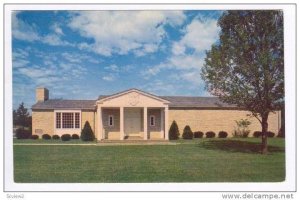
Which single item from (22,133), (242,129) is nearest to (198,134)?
(242,129)

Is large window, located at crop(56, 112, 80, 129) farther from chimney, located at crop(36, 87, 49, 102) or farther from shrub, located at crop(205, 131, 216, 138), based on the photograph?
shrub, located at crop(205, 131, 216, 138)

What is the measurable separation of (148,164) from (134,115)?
1911 mm

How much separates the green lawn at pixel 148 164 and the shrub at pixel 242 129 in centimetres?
22

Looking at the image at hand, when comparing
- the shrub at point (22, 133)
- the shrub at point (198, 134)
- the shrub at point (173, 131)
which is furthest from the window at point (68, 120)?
the shrub at point (198, 134)

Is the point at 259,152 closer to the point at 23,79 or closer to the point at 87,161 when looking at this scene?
the point at 87,161

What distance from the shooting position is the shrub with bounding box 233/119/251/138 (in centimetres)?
924

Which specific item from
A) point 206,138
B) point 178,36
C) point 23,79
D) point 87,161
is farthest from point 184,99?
point 23,79

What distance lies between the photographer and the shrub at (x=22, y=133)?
8.33 metres

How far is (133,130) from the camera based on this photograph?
34.0ft

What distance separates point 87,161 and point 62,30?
231 centimetres

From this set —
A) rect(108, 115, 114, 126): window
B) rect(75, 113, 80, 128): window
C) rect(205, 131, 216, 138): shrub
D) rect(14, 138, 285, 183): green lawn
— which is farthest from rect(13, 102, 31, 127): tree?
rect(205, 131, 216, 138): shrub

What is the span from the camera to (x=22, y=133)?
8562 millimetres

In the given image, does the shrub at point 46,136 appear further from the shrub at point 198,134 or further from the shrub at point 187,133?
the shrub at point 198,134

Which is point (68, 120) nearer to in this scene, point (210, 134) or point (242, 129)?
point (210, 134)
